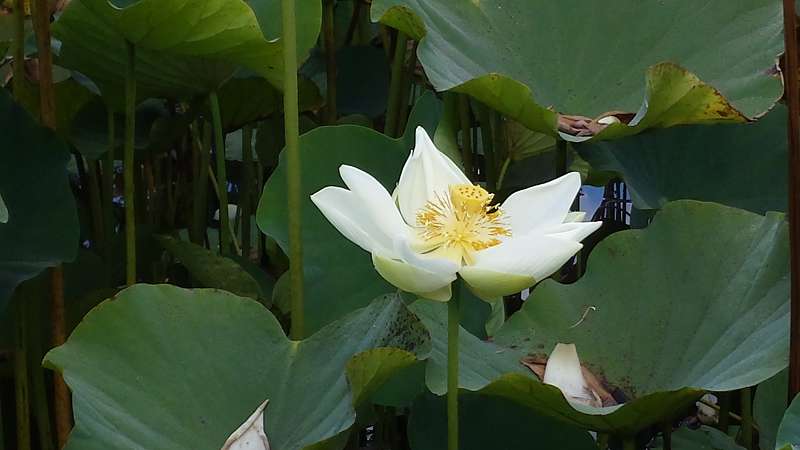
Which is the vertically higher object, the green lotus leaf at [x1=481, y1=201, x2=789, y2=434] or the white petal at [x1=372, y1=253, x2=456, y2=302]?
the white petal at [x1=372, y1=253, x2=456, y2=302]

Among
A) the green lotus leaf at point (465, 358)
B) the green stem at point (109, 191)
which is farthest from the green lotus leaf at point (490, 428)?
the green stem at point (109, 191)

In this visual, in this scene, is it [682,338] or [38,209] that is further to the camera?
[38,209]

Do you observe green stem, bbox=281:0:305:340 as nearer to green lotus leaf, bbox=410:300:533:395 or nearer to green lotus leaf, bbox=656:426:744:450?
green lotus leaf, bbox=410:300:533:395

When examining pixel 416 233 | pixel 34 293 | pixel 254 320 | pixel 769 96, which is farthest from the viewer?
pixel 34 293

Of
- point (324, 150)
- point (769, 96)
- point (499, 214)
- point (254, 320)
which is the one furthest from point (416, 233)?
point (769, 96)

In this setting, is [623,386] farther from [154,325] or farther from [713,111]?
[154,325]

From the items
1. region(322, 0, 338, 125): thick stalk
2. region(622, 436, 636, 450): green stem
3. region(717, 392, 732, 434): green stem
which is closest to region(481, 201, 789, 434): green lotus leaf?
region(622, 436, 636, 450): green stem

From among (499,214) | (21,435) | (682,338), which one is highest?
(499,214)
